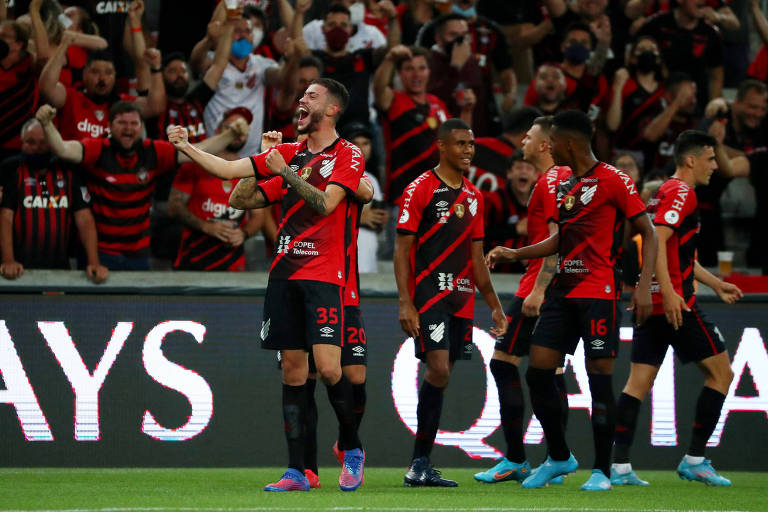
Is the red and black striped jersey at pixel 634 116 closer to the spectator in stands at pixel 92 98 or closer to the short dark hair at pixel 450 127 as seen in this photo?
the spectator in stands at pixel 92 98

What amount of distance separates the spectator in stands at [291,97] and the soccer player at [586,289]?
4153mm

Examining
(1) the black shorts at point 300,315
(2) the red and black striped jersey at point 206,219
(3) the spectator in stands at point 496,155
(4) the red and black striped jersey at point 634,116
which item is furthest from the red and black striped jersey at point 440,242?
(4) the red and black striped jersey at point 634,116

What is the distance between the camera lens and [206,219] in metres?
10.5

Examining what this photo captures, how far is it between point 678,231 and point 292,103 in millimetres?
4711

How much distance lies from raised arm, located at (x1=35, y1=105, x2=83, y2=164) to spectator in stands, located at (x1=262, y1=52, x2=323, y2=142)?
2.05m

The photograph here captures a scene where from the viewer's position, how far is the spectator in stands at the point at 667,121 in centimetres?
1248

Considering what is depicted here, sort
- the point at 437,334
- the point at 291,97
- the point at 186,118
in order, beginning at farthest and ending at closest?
the point at 291,97
the point at 186,118
the point at 437,334

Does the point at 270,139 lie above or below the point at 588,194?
above

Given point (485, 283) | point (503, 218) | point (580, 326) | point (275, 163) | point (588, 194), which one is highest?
point (275, 163)

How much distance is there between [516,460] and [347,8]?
5687 mm

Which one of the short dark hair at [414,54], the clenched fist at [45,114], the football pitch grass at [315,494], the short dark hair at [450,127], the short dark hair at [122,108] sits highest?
→ the short dark hair at [414,54]

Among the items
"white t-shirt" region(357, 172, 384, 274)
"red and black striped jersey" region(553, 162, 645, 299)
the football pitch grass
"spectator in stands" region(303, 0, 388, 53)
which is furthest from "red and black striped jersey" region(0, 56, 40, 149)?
"red and black striped jersey" region(553, 162, 645, 299)

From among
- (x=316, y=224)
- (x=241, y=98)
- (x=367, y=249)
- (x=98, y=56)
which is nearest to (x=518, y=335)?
(x=316, y=224)

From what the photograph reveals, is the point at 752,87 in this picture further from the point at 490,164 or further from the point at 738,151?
the point at 490,164
